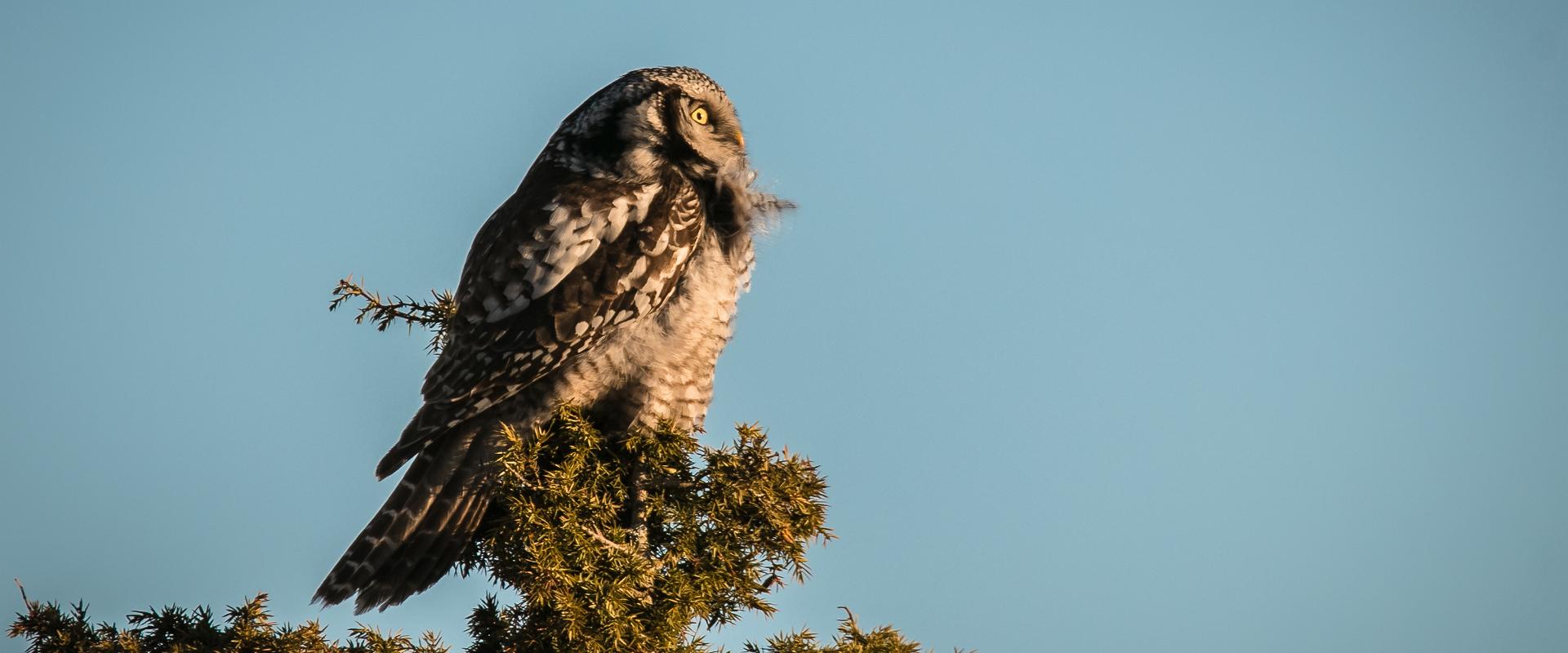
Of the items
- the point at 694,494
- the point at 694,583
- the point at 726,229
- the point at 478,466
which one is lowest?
the point at 694,583

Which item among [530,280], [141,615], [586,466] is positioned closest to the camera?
[141,615]

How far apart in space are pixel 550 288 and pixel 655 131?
32.6 inches

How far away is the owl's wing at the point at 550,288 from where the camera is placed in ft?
13.4

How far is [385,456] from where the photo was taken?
4012 millimetres

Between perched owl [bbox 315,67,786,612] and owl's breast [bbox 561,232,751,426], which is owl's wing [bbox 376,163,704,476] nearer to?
perched owl [bbox 315,67,786,612]

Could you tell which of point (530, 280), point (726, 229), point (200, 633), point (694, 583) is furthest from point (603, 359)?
point (200, 633)

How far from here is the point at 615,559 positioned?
11.2 feet

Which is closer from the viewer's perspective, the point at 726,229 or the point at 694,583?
the point at 694,583

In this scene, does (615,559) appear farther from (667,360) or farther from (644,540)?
(667,360)

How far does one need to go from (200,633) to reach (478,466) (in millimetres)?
1028

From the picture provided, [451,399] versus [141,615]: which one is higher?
[451,399]

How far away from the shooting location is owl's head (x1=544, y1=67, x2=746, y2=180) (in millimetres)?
4645

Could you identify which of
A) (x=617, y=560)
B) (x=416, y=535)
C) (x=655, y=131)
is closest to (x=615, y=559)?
(x=617, y=560)

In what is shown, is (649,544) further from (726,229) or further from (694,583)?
(726,229)
